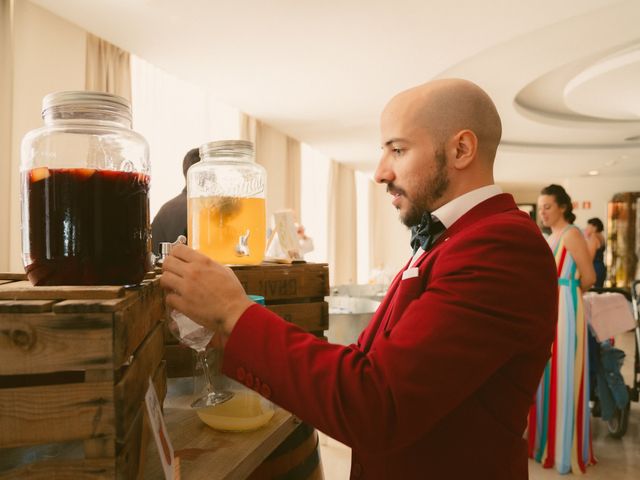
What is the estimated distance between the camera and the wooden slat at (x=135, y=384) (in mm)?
576

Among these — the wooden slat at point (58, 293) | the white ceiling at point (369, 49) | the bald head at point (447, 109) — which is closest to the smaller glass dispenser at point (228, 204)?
the bald head at point (447, 109)

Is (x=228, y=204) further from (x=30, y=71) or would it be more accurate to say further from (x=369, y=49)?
(x=369, y=49)

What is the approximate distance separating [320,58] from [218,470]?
12.5ft

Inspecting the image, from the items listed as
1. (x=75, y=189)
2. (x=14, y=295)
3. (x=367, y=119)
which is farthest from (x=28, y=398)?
(x=367, y=119)

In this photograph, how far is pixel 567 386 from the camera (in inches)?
→ 119

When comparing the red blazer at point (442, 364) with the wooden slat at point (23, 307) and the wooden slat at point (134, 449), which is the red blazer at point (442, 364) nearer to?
the wooden slat at point (134, 449)

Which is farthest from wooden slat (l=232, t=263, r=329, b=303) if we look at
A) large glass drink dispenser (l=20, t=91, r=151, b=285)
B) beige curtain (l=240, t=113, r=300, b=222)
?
beige curtain (l=240, t=113, r=300, b=222)

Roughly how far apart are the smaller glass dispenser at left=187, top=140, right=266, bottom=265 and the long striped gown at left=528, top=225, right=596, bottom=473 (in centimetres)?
245

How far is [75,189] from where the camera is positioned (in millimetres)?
667

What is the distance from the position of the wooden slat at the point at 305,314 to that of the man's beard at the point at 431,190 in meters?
0.39

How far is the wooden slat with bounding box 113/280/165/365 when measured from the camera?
0.57 m

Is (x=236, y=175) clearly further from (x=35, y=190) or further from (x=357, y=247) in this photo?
(x=357, y=247)

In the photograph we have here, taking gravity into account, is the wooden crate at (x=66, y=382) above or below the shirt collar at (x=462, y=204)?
below

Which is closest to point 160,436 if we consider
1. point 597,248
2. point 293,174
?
point 293,174
